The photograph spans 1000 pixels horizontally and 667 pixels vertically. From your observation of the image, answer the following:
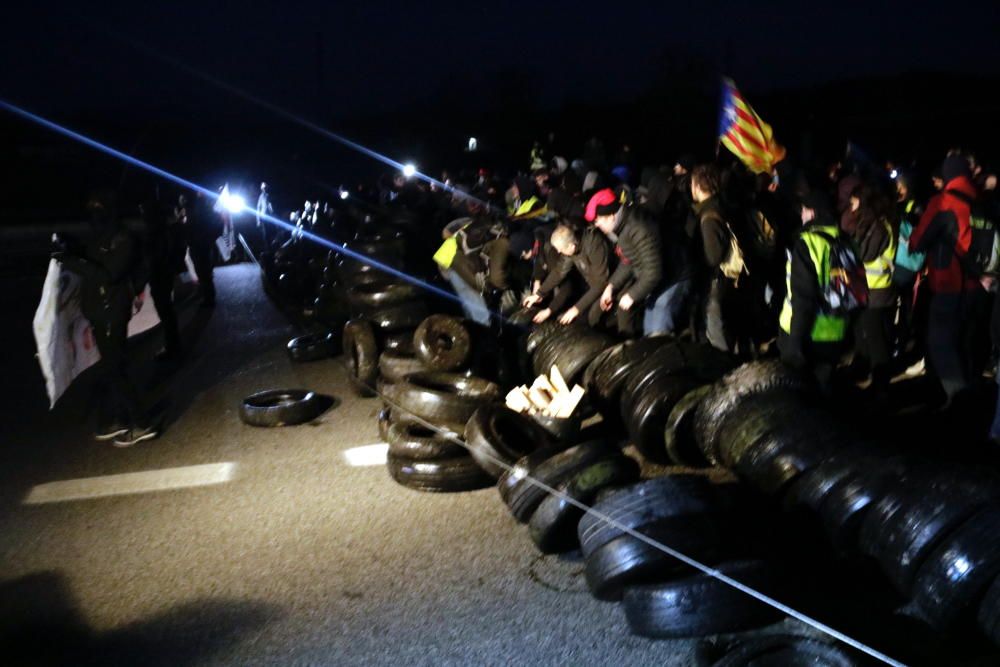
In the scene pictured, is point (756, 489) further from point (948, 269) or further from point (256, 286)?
point (256, 286)

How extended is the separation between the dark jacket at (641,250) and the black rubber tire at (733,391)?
1800mm

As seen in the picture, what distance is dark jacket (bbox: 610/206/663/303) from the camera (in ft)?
22.6

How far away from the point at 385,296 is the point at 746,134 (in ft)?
16.2

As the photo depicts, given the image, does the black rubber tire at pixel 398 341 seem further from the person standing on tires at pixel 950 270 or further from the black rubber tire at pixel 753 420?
the person standing on tires at pixel 950 270

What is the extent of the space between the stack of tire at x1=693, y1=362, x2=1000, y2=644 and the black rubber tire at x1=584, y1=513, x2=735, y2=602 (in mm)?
741

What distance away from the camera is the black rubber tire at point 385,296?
29.5 ft

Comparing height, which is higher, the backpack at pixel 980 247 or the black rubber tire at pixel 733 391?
the backpack at pixel 980 247

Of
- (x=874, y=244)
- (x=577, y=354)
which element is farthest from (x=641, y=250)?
(x=874, y=244)

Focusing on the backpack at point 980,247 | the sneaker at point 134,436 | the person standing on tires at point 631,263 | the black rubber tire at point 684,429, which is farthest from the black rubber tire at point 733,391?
the sneaker at point 134,436

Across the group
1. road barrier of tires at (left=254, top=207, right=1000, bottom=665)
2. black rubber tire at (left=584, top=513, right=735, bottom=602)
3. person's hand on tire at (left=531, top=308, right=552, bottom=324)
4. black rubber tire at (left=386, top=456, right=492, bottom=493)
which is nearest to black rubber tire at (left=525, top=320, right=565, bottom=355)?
road barrier of tires at (left=254, top=207, right=1000, bottom=665)

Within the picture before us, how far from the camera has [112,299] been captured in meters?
7.58

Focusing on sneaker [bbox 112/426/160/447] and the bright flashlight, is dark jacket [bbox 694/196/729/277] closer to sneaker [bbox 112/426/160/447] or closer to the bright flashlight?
sneaker [bbox 112/426/160/447]

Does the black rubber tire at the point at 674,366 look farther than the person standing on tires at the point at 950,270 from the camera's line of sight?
No

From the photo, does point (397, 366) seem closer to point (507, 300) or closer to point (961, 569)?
point (507, 300)
